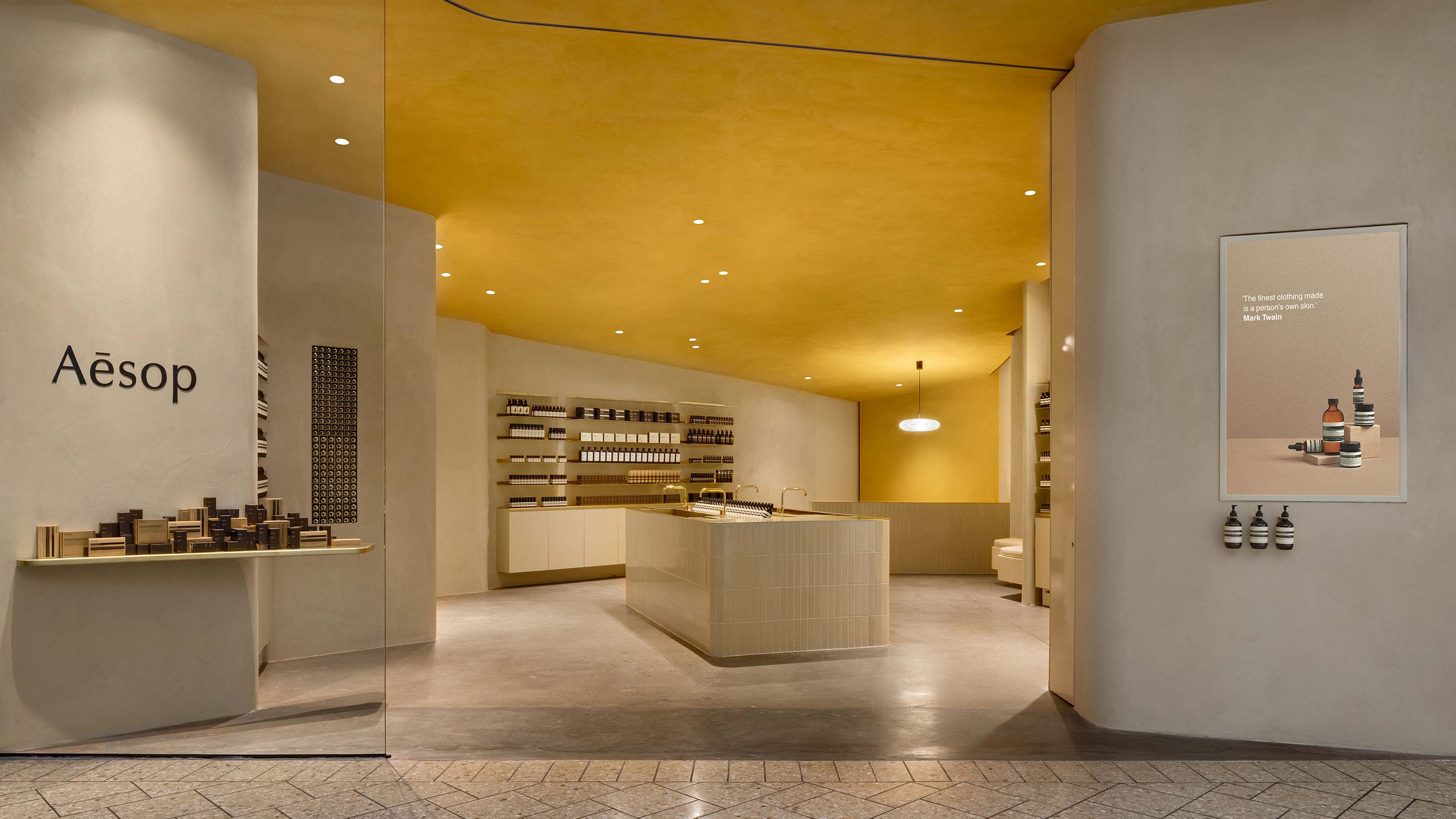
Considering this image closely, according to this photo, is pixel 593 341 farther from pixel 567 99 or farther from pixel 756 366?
pixel 567 99

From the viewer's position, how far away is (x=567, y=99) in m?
4.75

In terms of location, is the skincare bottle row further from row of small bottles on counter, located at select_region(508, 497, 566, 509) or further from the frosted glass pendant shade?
the frosted glass pendant shade

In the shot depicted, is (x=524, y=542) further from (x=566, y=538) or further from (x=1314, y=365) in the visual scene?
(x=1314, y=365)

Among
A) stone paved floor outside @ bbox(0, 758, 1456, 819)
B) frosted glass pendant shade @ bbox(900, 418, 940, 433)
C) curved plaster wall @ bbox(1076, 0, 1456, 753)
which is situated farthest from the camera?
frosted glass pendant shade @ bbox(900, 418, 940, 433)

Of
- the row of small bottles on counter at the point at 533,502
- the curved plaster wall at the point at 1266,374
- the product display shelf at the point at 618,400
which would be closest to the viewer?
the curved plaster wall at the point at 1266,374

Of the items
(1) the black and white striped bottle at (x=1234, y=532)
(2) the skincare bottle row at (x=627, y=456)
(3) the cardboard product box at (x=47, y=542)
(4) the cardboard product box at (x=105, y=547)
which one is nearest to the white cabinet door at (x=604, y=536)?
(2) the skincare bottle row at (x=627, y=456)

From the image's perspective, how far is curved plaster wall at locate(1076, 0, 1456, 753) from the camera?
3846 millimetres

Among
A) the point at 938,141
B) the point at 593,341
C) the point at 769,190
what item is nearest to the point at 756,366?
the point at 593,341

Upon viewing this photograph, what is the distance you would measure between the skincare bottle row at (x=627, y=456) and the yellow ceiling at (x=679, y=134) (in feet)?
9.35

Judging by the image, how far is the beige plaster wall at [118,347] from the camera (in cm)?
379

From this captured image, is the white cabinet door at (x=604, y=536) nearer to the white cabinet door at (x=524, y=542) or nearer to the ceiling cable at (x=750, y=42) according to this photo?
the white cabinet door at (x=524, y=542)

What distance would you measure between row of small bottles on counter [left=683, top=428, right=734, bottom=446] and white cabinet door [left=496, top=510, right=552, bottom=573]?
126 inches

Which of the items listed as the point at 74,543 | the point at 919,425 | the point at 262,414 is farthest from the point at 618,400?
the point at 74,543

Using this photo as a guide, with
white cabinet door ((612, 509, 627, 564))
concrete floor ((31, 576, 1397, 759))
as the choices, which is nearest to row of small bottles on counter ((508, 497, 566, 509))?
white cabinet door ((612, 509, 627, 564))
